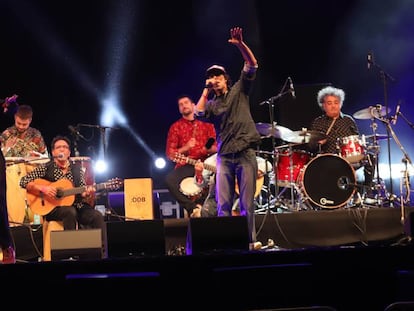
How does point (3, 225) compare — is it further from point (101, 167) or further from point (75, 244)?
point (101, 167)

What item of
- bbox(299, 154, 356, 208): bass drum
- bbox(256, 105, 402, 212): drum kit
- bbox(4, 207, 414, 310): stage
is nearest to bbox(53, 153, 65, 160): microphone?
bbox(256, 105, 402, 212): drum kit

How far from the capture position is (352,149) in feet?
28.1

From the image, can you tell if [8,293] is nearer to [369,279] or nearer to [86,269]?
[86,269]

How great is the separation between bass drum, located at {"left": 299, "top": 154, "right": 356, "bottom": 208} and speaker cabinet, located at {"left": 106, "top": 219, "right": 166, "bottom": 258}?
3.56 m

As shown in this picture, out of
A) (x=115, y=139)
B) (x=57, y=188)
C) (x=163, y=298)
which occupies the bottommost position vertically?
(x=163, y=298)

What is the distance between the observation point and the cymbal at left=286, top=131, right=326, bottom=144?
858 cm

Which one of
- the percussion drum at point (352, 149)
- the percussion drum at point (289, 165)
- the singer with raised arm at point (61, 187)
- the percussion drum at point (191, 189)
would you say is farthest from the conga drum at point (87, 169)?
the percussion drum at point (352, 149)

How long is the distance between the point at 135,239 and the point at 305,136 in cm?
412

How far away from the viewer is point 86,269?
233 centimetres

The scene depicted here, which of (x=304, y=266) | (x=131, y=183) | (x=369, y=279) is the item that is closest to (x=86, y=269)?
(x=304, y=266)

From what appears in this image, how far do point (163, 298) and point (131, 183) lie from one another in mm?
6524

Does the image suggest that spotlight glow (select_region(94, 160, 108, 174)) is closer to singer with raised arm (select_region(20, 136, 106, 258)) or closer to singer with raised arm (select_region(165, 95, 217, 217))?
singer with raised arm (select_region(165, 95, 217, 217))

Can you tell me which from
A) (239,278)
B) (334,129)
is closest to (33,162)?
(334,129)

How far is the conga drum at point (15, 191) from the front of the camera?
27.6 ft
